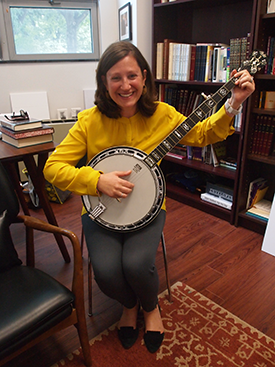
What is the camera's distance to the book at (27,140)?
1580 mm

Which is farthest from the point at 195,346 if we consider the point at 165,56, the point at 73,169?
the point at 165,56

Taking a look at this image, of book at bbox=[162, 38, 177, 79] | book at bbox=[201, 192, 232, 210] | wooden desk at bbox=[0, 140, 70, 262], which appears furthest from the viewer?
book at bbox=[162, 38, 177, 79]

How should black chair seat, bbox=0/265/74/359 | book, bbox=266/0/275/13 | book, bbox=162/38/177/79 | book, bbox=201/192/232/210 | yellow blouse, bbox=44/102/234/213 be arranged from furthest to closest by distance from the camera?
book, bbox=162/38/177/79
book, bbox=201/192/232/210
book, bbox=266/0/275/13
yellow blouse, bbox=44/102/234/213
black chair seat, bbox=0/265/74/359

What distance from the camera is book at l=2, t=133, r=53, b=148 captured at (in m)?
1.58

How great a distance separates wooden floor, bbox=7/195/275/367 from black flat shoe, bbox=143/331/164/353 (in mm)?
211

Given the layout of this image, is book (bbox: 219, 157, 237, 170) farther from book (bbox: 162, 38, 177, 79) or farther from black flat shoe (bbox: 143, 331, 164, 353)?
Result: black flat shoe (bbox: 143, 331, 164, 353)

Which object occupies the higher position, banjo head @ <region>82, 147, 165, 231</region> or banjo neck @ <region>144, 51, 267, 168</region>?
banjo neck @ <region>144, 51, 267, 168</region>

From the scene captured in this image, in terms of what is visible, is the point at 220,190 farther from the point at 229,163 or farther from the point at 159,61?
the point at 159,61

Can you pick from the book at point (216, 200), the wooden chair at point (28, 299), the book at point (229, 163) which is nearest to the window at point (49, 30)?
the book at point (229, 163)

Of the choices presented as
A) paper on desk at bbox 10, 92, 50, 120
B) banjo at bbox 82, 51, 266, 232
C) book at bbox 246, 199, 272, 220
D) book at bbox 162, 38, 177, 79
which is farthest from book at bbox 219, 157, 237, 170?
paper on desk at bbox 10, 92, 50, 120

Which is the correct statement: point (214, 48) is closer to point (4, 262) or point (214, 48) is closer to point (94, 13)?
point (94, 13)

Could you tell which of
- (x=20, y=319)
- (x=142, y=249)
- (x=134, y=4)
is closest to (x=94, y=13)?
(x=134, y=4)

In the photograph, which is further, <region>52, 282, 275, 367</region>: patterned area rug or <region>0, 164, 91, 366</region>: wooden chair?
<region>52, 282, 275, 367</region>: patterned area rug

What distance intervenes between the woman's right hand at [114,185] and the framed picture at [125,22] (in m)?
1.86
